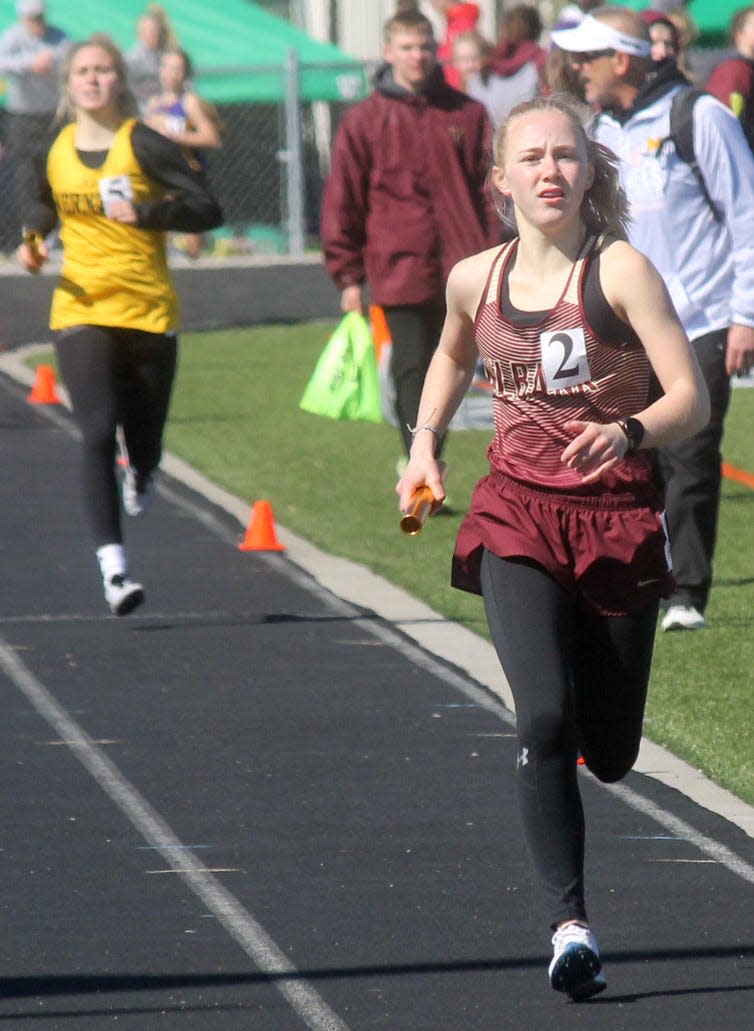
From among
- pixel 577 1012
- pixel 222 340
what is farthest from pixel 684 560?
pixel 222 340

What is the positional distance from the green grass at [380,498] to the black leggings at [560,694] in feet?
4.85

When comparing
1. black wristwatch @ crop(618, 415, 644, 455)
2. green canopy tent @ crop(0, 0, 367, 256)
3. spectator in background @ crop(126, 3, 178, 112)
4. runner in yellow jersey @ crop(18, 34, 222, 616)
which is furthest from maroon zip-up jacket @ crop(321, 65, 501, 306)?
green canopy tent @ crop(0, 0, 367, 256)

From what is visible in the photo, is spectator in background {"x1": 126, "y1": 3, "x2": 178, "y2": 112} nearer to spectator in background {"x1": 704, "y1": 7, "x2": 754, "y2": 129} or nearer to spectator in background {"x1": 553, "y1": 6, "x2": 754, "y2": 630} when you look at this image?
spectator in background {"x1": 704, "y1": 7, "x2": 754, "y2": 129}

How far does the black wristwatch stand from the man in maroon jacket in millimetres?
6151

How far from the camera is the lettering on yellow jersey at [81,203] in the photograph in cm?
848

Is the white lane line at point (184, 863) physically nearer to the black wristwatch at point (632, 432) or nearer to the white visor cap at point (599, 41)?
the black wristwatch at point (632, 432)

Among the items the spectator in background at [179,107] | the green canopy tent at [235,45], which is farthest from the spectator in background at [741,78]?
Answer: the green canopy tent at [235,45]

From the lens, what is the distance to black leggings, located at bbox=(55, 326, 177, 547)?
845 cm

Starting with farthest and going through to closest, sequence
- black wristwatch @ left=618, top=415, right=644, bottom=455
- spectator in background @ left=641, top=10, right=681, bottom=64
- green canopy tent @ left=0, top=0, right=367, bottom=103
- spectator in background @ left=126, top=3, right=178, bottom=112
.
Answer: green canopy tent @ left=0, top=0, right=367, bottom=103 < spectator in background @ left=126, top=3, right=178, bottom=112 < spectator in background @ left=641, top=10, right=681, bottom=64 < black wristwatch @ left=618, top=415, right=644, bottom=455

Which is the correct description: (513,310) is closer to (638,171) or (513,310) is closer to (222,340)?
(638,171)

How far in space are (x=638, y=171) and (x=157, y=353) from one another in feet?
6.32

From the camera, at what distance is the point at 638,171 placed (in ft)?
26.2

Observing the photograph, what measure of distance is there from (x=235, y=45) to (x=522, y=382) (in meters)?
22.9

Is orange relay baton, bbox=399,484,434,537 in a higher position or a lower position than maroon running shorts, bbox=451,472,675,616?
higher
